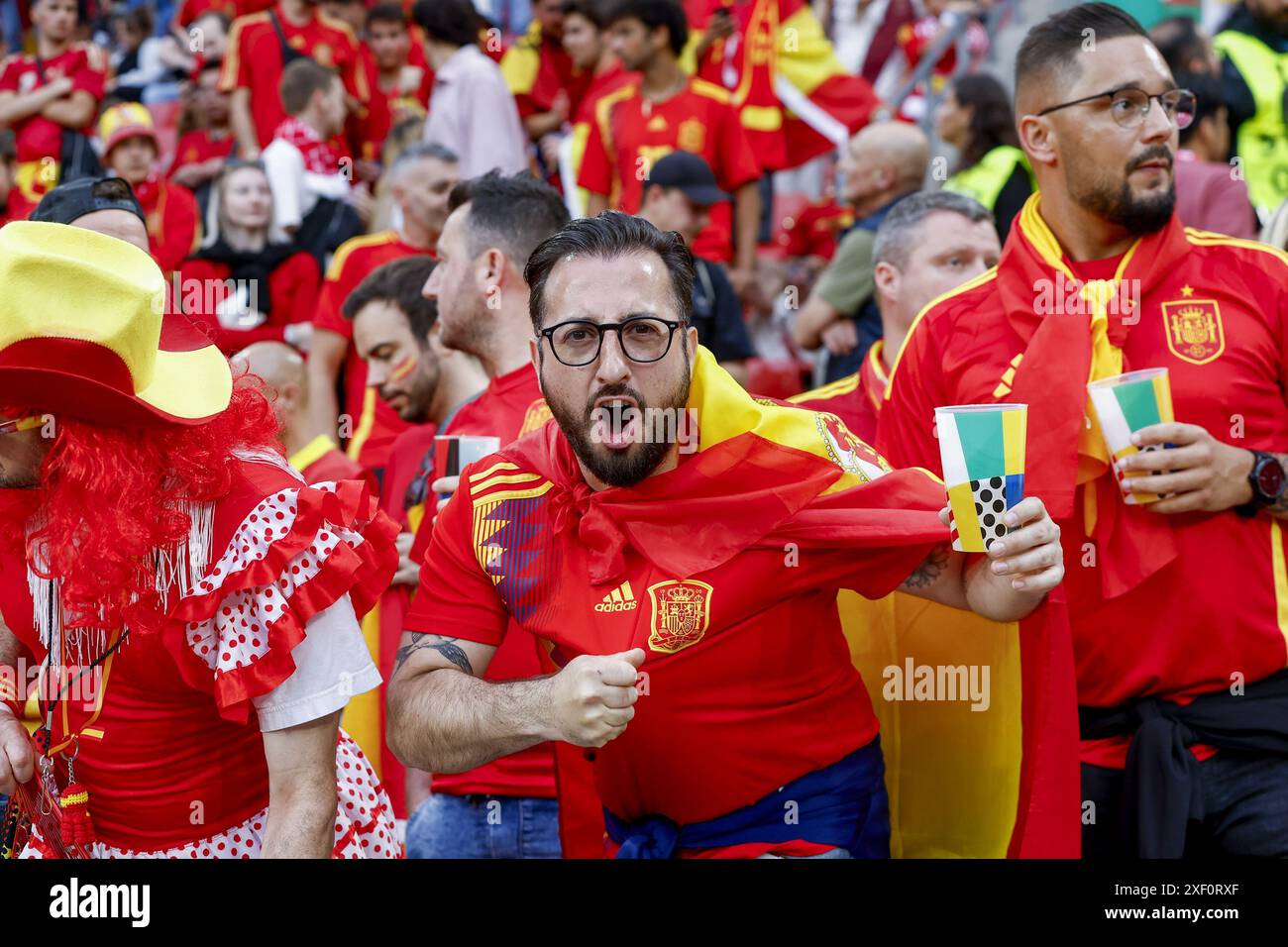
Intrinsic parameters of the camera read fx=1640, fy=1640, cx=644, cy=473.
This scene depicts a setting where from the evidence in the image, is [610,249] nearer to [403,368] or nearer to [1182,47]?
[403,368]

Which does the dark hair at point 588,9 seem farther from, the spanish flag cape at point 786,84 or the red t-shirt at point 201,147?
the red t-shirt at point 201,147

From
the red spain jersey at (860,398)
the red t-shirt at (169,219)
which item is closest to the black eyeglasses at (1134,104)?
the red spain jersey at (860,398)

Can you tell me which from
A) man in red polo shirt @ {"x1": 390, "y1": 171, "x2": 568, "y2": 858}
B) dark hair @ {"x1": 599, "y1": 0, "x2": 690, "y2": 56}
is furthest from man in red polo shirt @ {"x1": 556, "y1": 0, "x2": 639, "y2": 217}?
man in red polo shirt @ {"x1": 390, "y1": 171, "x2": 568, "y2": 858}

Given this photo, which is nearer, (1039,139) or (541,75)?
(1039,139)

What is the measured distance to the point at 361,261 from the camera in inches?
325

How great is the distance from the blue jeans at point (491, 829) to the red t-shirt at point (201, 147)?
821 centimetres

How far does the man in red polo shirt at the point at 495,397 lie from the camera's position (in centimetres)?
450

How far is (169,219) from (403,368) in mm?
4698

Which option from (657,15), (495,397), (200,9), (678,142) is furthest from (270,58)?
(495,397)

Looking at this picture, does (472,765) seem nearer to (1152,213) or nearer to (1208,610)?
(1208,610)

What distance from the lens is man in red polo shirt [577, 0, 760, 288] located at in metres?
9.05

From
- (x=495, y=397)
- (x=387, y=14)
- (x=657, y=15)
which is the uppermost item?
(x=387, y=14)

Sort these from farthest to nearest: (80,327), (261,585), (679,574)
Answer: (679,574) < (261,585) < (80,327)

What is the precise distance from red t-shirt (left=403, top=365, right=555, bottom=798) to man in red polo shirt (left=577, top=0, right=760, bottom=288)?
4.16m
